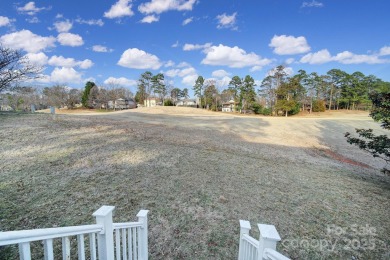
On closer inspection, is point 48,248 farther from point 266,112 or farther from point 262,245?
point 266,112

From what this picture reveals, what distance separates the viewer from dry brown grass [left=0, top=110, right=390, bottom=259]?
3.98 m

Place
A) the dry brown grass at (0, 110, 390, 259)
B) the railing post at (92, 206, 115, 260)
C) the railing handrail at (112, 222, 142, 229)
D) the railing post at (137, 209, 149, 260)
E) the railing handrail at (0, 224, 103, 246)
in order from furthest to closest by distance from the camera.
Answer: the dry brown grass at (0, 110, 390, 259) < the railing post at (137, 209, 149, 260) < the railing handrail at (112, 222, 142, 229) < the railing post at (92, 206, 115, 260) < the railing handrail at (0, 224, 103, 246)

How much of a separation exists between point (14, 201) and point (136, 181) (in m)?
2.67

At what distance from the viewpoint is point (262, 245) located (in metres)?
1.90

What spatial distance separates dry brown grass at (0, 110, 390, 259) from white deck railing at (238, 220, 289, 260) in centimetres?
90

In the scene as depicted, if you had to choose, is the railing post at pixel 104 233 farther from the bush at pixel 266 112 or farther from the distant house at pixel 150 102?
the distant house at pixel 150 102

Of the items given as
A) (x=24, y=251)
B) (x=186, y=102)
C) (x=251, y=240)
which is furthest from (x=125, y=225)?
(x=186, y=102)

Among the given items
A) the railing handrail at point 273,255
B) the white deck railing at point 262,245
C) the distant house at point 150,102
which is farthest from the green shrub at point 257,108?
the railing handrail at point 273,255

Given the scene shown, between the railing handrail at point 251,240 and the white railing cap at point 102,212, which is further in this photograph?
the railing handrail at point 251,240

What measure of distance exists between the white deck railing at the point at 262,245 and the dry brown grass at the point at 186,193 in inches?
35.6

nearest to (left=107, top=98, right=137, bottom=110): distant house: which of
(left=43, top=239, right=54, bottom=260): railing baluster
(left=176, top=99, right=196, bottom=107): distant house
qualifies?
(left=176, top=99, right=196, bottom=107): distant house

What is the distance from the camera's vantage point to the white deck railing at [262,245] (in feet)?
5.40

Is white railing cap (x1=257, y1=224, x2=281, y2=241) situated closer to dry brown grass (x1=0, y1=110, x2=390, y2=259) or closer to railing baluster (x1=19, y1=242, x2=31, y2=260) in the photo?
railing baluster (x1=19, y1=242, x2=31, y2=260)

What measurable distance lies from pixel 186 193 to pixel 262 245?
3.70 meters
